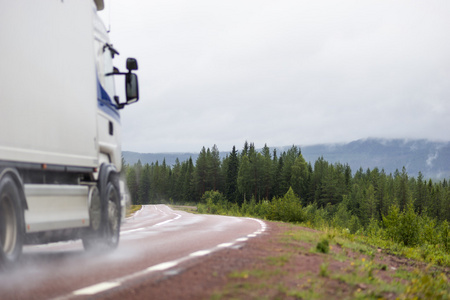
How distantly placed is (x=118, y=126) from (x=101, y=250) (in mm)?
2632

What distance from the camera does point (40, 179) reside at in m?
6.72

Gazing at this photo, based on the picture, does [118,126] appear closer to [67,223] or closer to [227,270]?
[67,223]

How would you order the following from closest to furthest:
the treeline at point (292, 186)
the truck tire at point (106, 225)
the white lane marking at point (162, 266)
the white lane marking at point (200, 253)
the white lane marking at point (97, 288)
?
the white lane marking at point (97, 288) < the white lane marking at point (162, 266) < the white lane marking at point (200, 253) < the truck tire at point (106, 225) < the treeline at point (292, 186)

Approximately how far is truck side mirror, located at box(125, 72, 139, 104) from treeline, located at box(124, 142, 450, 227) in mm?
102065

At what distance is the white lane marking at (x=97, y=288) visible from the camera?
15.5 feet

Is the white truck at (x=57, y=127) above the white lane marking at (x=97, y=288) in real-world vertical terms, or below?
above

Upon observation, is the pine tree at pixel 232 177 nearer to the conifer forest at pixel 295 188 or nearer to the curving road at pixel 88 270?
the conifer forest at pixel 295 188

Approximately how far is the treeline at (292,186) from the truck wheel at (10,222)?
4161 inches

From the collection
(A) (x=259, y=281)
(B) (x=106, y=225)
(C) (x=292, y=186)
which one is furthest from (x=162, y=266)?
(C) (x=292, y=186)

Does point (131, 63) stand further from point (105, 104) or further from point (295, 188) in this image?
point (295, 188)

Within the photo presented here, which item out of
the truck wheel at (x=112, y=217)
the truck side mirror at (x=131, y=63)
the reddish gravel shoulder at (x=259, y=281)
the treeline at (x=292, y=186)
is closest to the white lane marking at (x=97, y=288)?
the reddish gravel shoulder at (x=259, y=281)

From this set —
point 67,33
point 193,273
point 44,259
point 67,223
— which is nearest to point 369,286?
point 193,273

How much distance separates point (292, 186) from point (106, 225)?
117 m

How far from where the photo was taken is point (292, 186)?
124 metres
